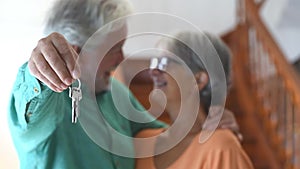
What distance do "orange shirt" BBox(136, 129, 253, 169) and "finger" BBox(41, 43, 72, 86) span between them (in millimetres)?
331

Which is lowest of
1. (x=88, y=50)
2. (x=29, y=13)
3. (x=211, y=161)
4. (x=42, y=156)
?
(x=211, y=161)

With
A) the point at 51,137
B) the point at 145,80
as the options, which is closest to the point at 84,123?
the point at 51,137

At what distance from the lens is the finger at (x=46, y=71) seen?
57cm

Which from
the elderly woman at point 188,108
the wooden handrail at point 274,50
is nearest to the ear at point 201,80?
the elderly woman at point 188,108

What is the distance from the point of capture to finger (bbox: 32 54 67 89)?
1.86 feet

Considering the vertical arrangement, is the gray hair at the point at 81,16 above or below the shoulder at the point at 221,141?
above

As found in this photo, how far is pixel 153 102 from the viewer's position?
0.85 m

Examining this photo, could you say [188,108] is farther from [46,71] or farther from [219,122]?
[46,71]

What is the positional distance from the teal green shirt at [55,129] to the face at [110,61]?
0.03 metres

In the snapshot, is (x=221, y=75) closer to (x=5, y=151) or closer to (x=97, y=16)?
(x=97, y=16)

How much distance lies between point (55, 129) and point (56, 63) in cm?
26

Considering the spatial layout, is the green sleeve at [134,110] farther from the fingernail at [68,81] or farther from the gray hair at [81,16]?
the fingernail at [68,81]

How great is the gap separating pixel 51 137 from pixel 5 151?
79 mm

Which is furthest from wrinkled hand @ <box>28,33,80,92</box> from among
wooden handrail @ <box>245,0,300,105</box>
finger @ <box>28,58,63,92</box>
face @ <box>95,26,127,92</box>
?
wooden handrail @ <box>245,0,300,105</box>
